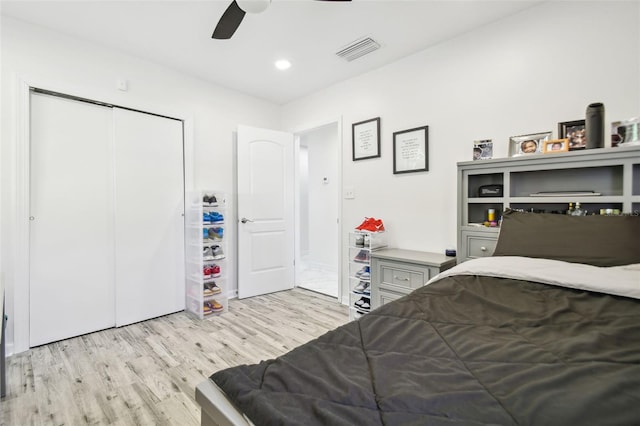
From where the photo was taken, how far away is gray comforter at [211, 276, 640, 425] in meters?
0.55

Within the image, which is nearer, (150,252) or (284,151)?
(150,252)

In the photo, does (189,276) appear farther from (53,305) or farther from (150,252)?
(53,305)

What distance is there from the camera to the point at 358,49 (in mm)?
2719

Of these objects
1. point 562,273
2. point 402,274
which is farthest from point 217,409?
point 402,274

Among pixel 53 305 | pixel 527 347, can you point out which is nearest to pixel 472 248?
pixel 527 347

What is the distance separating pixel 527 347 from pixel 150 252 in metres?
3.14

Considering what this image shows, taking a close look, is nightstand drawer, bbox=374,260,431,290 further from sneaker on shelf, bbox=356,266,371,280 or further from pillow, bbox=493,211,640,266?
pillow, bbox=493,211,640,266

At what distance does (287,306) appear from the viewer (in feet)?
10.8

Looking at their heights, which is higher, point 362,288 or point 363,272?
point 363,272

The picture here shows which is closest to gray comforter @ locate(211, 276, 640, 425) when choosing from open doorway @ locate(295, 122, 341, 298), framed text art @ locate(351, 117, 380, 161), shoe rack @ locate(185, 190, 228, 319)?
framed text art @ locate(351, 117, 380, 161)

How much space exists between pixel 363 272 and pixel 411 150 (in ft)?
4.23

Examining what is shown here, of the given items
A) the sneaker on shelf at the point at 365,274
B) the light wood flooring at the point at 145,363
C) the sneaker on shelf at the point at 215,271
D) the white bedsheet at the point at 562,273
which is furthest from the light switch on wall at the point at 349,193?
the white bedsheet at the point at 562,273

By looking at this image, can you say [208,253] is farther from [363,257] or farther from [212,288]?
[363,257]

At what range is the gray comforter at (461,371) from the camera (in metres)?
0.55
